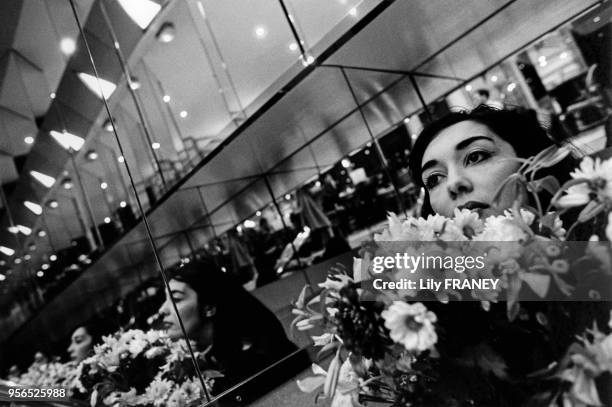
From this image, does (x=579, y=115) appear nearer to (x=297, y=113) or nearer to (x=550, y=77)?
(x=550, y=77)

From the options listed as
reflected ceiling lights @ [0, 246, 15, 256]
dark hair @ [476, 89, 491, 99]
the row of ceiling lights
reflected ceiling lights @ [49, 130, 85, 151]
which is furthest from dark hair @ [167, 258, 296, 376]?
reflected ceiling lights @ [49, 130, 85, 151]

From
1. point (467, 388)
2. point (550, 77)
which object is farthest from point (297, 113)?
point (467, 388)

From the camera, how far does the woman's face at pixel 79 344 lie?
8.44 feet

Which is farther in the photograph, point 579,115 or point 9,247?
point 9,247

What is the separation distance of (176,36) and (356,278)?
17.5 ft

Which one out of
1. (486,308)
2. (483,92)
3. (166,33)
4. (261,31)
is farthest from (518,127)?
(166,33)

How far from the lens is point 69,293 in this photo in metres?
4.25

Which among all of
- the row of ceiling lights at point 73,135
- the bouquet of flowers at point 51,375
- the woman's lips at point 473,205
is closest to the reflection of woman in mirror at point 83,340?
the bouquet of flowers at point 51,375

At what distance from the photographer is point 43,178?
462 centimetres

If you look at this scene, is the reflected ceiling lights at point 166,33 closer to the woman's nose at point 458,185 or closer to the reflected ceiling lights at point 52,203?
the reflected ceiling lights at point 52,203

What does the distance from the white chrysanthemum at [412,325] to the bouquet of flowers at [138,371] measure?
4.15 feet

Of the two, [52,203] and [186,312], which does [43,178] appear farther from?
[186,312]

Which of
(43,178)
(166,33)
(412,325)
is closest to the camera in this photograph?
(412,325)

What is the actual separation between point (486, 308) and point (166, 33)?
5305mm
